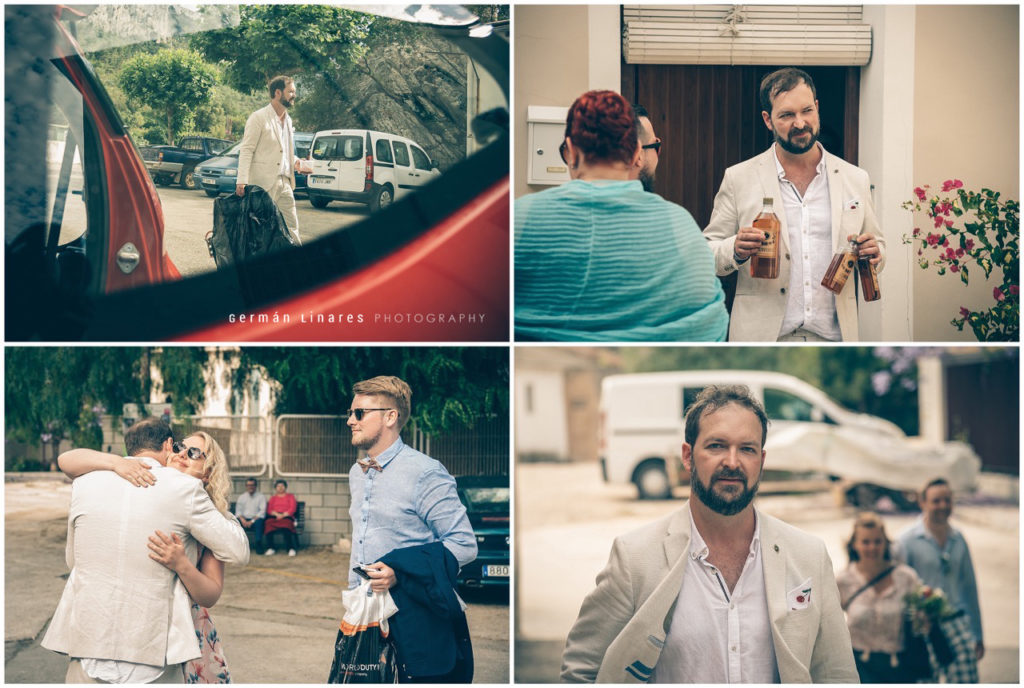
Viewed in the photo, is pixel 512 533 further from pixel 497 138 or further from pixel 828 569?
pixel 497 138

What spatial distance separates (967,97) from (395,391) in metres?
3.28

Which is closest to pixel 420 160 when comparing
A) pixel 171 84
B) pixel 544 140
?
pixel 544 140

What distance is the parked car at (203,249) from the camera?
5.72m

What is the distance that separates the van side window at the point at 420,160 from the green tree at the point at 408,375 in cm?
88

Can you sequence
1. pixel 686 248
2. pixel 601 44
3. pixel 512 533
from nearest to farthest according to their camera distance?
pixel 686 248 < pixel 512 533 < pixel 601 44

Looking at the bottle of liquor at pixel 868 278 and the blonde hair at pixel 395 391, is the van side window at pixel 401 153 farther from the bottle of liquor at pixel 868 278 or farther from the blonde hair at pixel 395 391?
the bottle of liquor at pixel 868 278

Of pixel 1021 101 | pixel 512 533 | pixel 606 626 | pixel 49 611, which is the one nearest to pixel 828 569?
pixel 606 626

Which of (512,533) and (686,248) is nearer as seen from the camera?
(686,248)

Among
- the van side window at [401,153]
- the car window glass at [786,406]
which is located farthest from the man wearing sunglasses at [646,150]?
the car window glass at [786,406]

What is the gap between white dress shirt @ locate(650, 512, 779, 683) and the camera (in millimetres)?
5215

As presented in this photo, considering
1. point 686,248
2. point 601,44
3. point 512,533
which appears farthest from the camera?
point 601,44

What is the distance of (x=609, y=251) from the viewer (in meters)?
5.00

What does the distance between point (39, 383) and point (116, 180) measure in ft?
3.52

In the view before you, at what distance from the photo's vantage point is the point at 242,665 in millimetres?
5676
